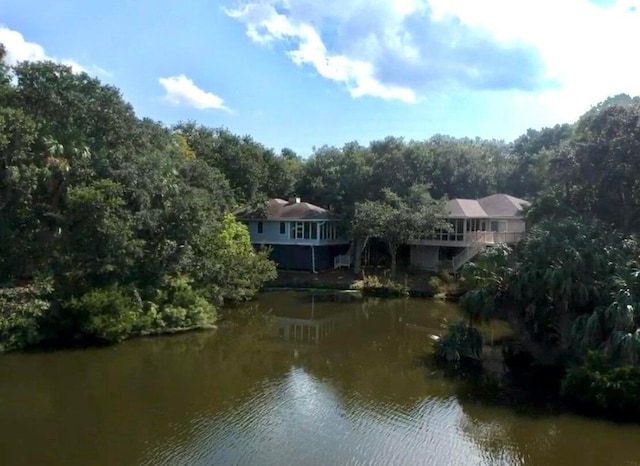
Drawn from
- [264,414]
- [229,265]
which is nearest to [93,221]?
[229,265]

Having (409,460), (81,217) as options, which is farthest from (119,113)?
(409,460)

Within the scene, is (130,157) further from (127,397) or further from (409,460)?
(409,460)

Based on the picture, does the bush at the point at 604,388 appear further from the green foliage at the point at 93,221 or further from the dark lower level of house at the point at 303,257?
the dark lower level of house at the point at 303,257

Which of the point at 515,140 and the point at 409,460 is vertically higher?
the point at 515,140

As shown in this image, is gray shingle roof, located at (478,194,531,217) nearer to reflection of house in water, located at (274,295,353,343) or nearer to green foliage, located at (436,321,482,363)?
reflection of house in water, located at (274,295,353,343)

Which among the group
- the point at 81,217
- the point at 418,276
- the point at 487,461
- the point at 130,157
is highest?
the point at 130,157

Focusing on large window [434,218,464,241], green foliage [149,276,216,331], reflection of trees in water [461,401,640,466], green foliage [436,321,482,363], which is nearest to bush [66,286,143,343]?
green foliage [149,276,216,331]
